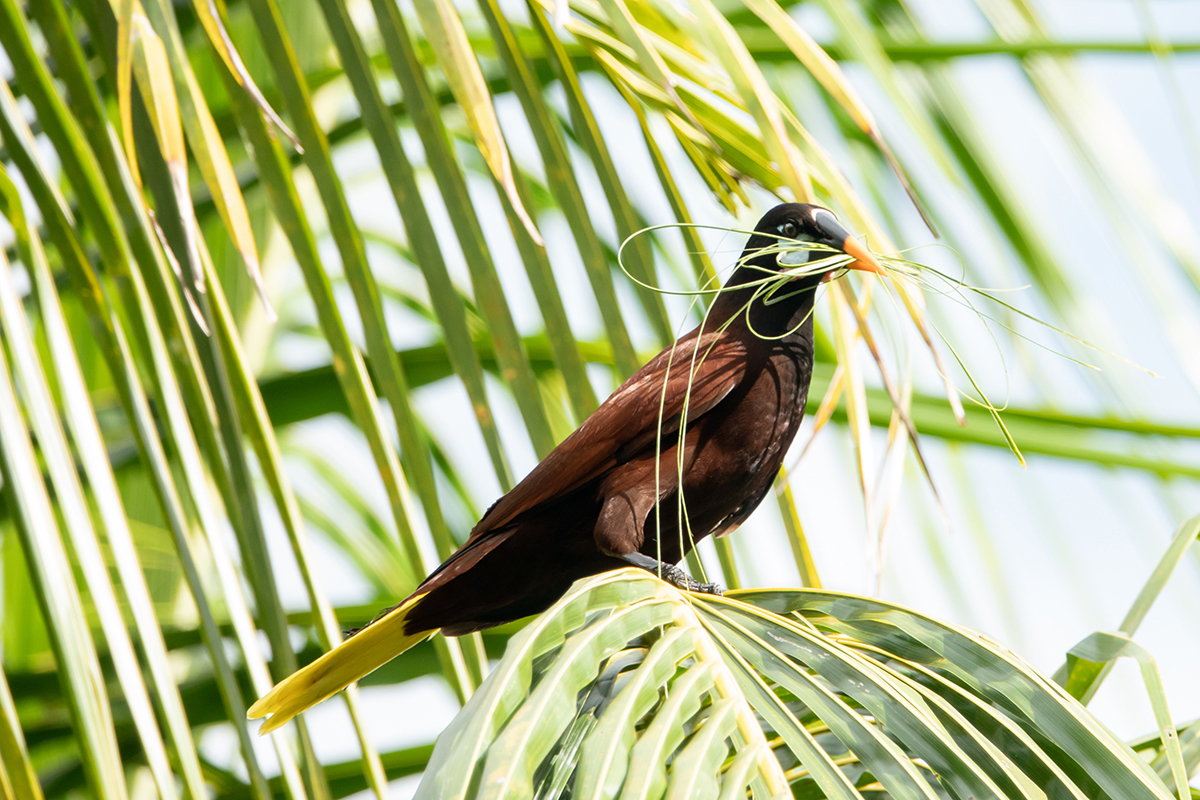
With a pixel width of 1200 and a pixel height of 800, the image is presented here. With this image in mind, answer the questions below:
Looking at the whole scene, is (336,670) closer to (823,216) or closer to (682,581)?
(682,581)

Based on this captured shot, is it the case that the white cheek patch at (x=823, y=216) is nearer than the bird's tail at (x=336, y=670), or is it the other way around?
the bird's tail at (x=336, y=670)

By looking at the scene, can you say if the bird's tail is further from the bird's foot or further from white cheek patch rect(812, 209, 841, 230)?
white cheek patch rect(812, 209, 841, 230)

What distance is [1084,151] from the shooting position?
3.80 ft

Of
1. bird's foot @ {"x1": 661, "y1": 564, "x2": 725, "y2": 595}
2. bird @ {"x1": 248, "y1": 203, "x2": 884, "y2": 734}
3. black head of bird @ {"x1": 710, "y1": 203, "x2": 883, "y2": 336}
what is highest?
black head of bird @ {"x1": 710, "y1": 203, "x2": 883, "y2": 336}

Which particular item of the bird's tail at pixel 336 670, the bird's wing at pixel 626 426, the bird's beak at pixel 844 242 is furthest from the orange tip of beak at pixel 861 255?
the bird's tail at pixel 336 670

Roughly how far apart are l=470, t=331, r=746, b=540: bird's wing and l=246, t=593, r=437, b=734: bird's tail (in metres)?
0.14

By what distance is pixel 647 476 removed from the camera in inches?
44.4

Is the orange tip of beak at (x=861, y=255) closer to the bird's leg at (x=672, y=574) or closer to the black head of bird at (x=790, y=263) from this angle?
the black head of bird at (x=790, y=263)

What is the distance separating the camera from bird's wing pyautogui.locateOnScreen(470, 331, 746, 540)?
1132 mm

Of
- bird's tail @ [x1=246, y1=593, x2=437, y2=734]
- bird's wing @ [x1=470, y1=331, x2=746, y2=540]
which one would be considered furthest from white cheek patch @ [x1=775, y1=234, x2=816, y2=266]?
bird's tail @ [x1=246, y1=593, x2=437, y2=734]

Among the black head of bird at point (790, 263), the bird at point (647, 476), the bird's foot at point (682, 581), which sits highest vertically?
the black head of bird at point (790, 263)

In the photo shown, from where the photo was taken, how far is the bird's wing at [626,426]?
1.13 meters

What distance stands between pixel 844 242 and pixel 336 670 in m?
0.68

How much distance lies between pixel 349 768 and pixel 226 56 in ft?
3.48
